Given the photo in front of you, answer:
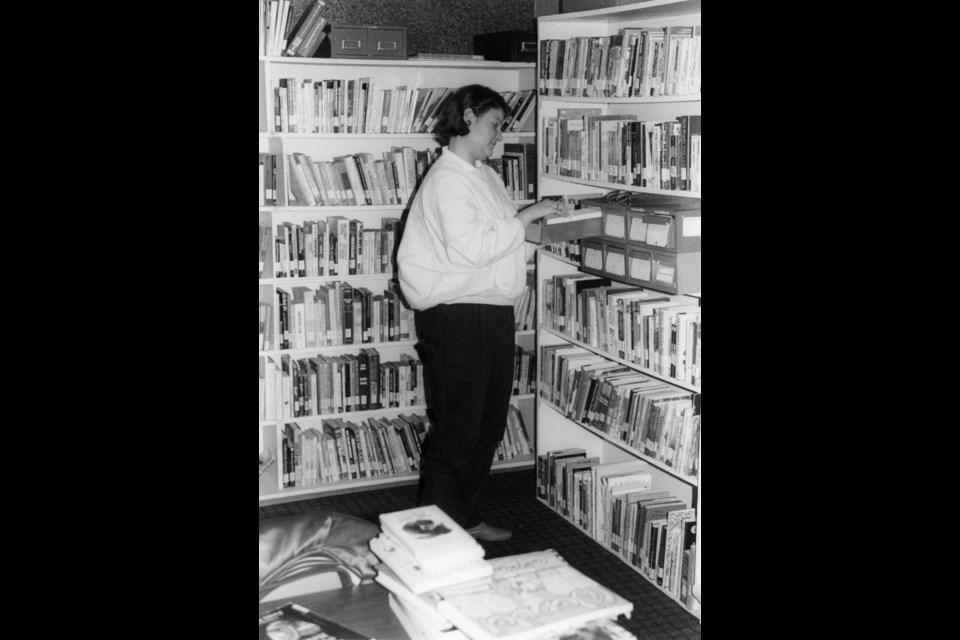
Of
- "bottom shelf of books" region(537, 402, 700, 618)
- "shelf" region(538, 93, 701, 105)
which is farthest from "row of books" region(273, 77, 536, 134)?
"bottom shelf of books" region(537, 402, 700, 618)

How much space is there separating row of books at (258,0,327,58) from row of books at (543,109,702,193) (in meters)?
1.17

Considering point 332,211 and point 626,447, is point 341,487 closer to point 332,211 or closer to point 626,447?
point 332,211

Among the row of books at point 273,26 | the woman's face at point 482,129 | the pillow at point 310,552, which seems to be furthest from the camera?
the row of books at point 273,26

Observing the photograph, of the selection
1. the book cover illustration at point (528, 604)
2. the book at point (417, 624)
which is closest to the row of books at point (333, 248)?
the book at point (417, 624)

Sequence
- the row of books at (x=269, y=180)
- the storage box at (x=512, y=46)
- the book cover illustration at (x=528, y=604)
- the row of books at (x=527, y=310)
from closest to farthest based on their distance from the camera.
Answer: the book cover illustration at (x=528, y=604), the row of books at (x=269, y=180), the storage box at (x=512, y=46), the row of books at (x=527, y=310)

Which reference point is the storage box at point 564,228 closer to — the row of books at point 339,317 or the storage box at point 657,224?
the storage box at point 657,224

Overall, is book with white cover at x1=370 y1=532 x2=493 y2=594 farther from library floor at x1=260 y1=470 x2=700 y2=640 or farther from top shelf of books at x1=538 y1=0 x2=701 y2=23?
top shelf of books at x1=538 y1=0 x2=701 y2=23

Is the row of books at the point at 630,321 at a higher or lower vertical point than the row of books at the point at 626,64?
lower

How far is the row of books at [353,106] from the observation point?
14.6 feet

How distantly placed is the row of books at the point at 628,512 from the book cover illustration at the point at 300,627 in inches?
73.9

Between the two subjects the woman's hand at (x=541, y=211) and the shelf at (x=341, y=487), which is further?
the shelf at (x=341, y=487)
